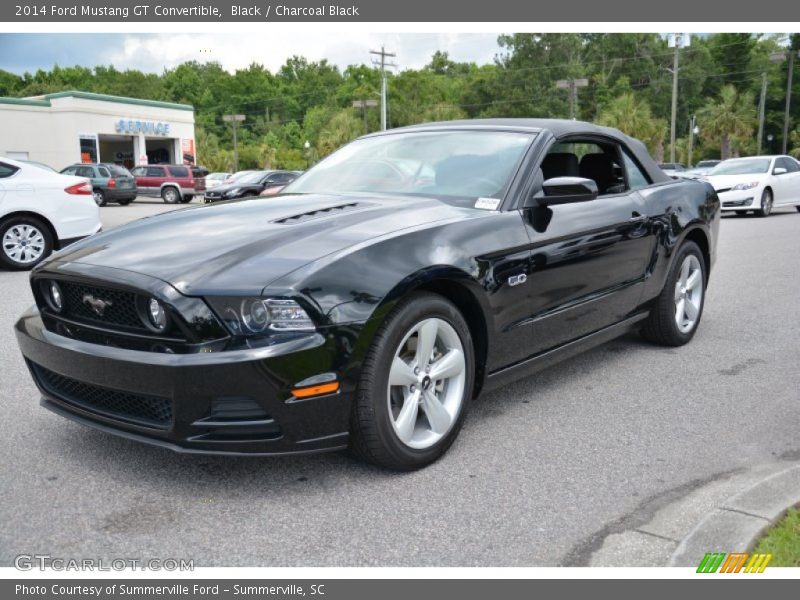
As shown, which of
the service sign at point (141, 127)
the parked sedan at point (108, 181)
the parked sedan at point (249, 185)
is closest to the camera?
the parked sedan at point (249, 185)

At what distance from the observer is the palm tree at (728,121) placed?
6681cm

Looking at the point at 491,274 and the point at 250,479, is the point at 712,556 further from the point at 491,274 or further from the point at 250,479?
the point at 250,479

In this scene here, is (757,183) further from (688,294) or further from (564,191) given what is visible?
(564,191)

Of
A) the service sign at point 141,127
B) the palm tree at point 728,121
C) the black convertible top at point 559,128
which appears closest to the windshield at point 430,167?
the black convertible top at point 559,128

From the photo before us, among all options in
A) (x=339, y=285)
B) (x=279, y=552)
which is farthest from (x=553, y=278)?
(x=279, y=552)

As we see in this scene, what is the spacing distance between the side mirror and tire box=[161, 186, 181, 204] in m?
31.1

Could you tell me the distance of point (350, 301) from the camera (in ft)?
9.70

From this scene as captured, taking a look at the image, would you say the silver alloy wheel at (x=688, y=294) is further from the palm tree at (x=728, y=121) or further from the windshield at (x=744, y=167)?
the palm tree at (x=728, y=121)

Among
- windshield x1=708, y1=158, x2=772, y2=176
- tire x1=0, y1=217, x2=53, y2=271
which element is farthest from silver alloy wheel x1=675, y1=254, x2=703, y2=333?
windshield x1=708, y1=158, x2=772, y2=176

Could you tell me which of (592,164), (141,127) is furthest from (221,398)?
(141,127)

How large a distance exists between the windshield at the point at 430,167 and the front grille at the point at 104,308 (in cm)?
169

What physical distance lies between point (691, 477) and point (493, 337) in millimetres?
1045

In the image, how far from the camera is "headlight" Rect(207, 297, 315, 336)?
2828mm

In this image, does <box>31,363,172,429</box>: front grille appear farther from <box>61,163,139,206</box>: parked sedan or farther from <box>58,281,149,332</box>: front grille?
<box>61,163,139,206</box>: parked sedan
